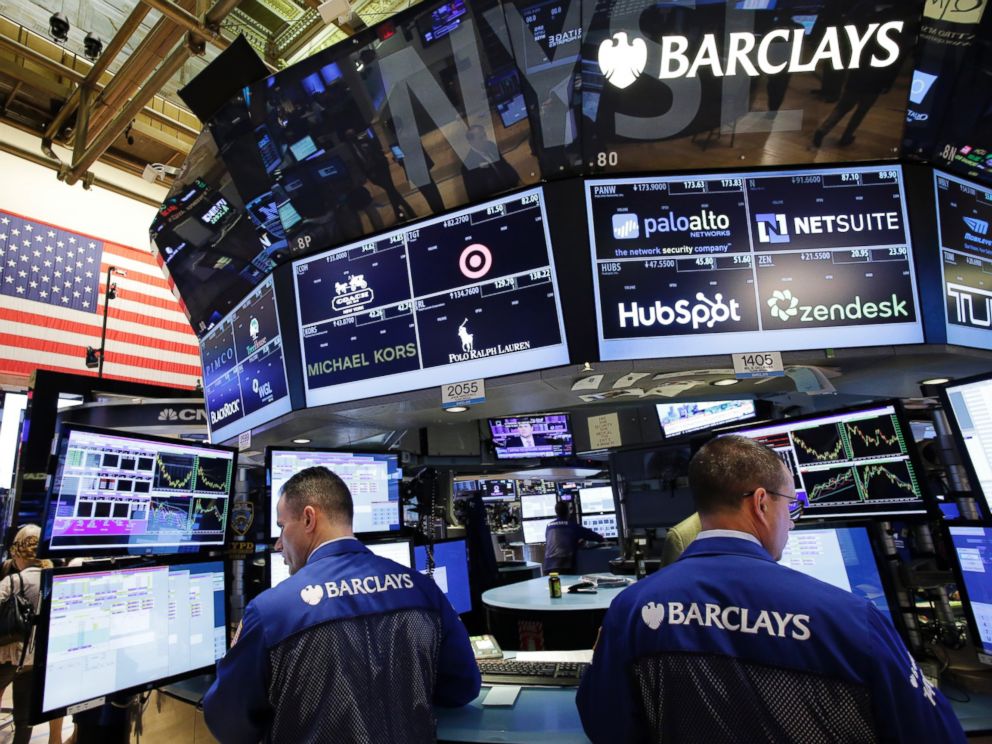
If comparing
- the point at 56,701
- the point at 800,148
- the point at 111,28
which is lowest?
the point at 56,701

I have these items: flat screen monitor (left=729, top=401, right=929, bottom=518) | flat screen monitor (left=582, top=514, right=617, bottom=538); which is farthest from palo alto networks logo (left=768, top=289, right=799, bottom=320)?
flat screen monitor (left=582, top=514, right=617, bottom=538)

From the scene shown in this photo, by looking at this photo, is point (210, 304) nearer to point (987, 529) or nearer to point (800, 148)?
point (800, 148)

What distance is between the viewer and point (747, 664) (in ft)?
3.68

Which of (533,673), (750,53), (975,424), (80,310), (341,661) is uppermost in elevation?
(80,310)

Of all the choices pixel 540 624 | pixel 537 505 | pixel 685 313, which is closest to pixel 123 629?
pixel 685 313

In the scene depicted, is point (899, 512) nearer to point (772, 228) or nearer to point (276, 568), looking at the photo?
point (772, 228)

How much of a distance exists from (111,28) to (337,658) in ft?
26.1

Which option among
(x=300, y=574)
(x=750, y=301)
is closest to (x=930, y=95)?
(x=750, y=301)

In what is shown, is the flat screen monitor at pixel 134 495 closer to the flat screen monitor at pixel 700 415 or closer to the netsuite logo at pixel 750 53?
the netsuite logo at pixel 750 53

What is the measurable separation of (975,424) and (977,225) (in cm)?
136

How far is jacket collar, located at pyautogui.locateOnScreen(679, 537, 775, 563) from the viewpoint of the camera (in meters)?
1.28

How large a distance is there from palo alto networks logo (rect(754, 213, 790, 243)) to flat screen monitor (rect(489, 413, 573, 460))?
3.14 m

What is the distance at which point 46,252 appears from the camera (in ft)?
24.3

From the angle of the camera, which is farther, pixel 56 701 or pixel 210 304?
pixel 210 304
